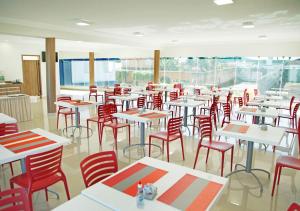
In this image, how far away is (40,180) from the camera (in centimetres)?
241

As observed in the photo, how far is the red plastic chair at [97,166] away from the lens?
212 centimetres

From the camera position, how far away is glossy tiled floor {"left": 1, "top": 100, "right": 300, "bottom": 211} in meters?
2.84

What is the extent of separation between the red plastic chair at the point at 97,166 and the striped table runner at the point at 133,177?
0.27 m

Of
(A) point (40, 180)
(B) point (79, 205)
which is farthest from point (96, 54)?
(B) point (79, 205)

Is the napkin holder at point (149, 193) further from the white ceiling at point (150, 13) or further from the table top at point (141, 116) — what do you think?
the white ceiling at point (150, 13)

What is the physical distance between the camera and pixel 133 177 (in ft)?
6.48

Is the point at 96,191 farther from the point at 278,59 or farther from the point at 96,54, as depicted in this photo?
the point at 96,54

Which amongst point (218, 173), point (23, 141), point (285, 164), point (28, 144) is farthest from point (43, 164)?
point (285, 164)

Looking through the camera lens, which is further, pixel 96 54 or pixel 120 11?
pixel 96 54

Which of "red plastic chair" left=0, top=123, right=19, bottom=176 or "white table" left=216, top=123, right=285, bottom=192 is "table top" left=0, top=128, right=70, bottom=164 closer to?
"red plastic chair" left=0, top=123, right=19, bottom=176

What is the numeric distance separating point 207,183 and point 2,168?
330 cm

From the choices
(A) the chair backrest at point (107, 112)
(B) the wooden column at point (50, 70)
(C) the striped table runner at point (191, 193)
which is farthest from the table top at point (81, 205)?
(B) the wooden column at point (50, 70)

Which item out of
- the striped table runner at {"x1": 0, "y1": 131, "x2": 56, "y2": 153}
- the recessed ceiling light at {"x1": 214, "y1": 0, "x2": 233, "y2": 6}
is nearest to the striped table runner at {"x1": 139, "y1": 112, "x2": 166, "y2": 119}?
the striped table runner at {"x1": 0, "y1": 131, "x2": 56, "y2": 153}

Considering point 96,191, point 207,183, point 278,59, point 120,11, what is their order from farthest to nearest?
point 278,59, point 120,11, point 207,183, point 96,191
